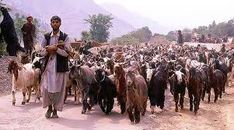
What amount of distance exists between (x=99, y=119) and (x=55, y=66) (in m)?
1.92

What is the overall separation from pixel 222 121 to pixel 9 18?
925 cm

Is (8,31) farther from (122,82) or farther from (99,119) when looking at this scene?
(122,82)

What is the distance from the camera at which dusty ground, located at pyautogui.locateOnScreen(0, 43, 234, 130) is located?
12.4 meters

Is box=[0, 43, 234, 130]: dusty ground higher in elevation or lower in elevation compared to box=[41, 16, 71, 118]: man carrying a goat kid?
lower

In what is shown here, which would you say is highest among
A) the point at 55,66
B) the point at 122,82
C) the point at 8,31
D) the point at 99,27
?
the point at 99,27

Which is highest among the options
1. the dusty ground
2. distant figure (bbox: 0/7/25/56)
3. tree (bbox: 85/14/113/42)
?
tree (bbox: 85/14/113/42)

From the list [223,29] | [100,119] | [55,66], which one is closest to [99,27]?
[223,29]

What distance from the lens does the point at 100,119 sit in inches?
530

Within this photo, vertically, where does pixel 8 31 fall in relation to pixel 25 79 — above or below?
above

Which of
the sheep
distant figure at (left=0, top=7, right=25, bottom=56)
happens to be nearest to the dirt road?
the sheep

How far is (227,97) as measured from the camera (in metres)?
22.7

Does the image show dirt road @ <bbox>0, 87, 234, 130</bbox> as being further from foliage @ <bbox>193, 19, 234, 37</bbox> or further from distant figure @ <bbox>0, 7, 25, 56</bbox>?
foliage @ <bbox>193, 19, 234, 37</bbox>

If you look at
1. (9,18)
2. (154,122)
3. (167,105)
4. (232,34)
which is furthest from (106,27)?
(9,18)

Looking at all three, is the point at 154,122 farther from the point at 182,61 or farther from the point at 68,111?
the point at 182,61
